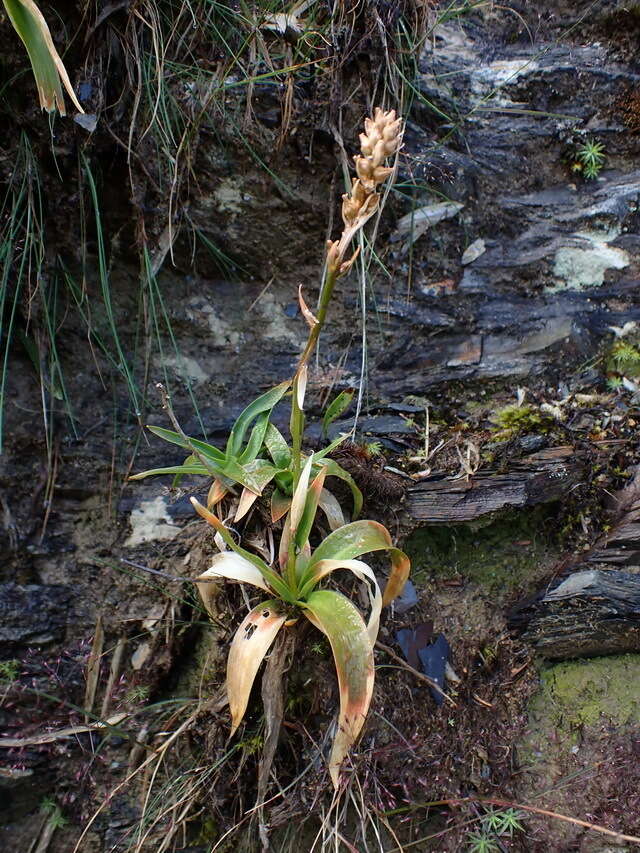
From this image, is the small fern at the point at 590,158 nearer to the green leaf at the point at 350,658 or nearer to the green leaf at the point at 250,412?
the green leaf at the point at 250,412

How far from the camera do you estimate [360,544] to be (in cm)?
165

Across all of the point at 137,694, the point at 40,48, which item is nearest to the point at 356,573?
the point at 137,694

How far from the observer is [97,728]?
5.87 feet

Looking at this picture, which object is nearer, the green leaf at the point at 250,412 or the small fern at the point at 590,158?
the green leaf at the point at 250,412

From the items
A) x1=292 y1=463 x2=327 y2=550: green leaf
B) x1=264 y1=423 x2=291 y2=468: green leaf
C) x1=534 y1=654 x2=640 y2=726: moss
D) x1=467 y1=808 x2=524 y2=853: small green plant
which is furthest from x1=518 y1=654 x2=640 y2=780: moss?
x1=264 y1=423 x2=291 y2=468: green leaf

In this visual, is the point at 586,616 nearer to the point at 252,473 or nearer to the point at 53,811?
the point at 252,473

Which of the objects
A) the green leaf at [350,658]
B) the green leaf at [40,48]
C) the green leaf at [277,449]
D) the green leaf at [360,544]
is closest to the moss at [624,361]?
the green leaf at [360,544]

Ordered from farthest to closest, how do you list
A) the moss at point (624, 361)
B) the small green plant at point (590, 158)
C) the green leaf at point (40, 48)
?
the small green plant at point (590, 158) < the moss at point (624, 361) < the green leaf at point (40, 48)

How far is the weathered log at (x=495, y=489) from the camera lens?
1948 mm

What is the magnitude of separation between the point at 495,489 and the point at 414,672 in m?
0.60

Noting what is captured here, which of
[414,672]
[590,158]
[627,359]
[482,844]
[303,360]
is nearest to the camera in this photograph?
[303,360]

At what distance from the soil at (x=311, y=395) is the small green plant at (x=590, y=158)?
0.11 ft

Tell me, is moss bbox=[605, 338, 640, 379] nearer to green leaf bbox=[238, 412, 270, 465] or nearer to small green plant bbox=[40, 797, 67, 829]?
green leaf bbox=[238, 412, 270, 465]

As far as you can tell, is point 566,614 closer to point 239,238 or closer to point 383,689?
point 383,689
